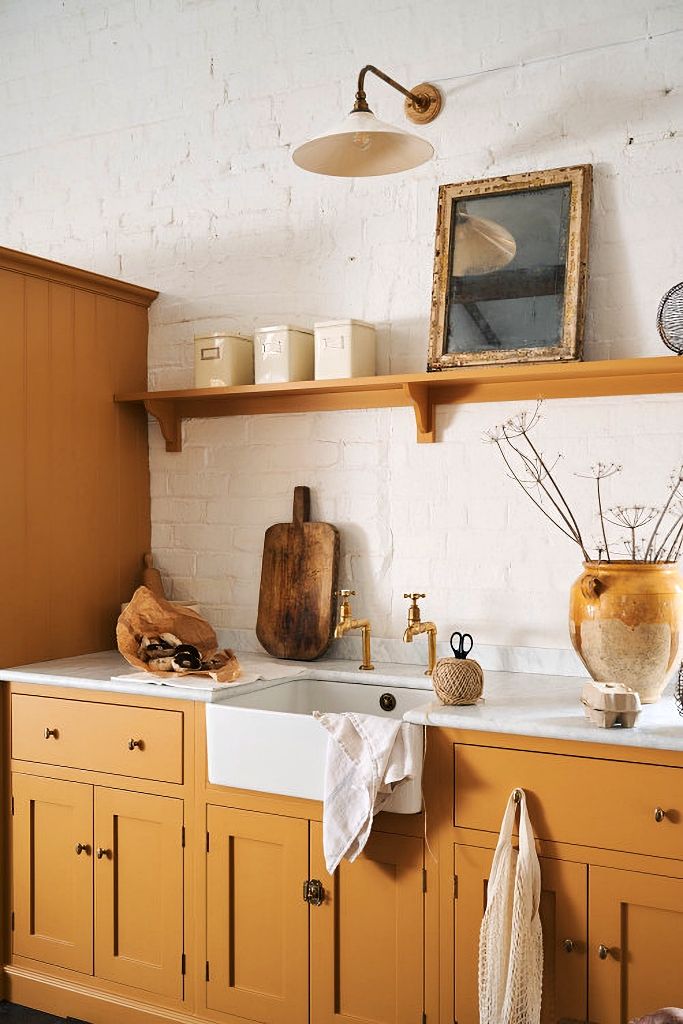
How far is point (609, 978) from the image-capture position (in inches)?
84.2

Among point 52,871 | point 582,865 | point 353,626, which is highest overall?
point 353,626

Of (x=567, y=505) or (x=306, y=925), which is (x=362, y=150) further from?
(x=306, y=925)

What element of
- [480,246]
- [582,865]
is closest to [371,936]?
[582,865]

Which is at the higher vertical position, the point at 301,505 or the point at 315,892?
the point at 301,505

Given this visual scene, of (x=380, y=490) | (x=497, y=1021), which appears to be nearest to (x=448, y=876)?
(x=497, y=1021)

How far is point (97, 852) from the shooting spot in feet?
9.35

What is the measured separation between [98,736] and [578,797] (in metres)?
1.34

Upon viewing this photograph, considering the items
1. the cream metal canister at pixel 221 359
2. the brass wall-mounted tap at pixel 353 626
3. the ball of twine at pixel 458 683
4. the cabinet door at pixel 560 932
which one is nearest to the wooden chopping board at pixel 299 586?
the brass wall-mounted tap at pixel 353 626

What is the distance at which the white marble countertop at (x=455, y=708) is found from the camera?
217 centimetres

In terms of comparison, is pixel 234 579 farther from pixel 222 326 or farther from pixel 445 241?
pixel 445 241

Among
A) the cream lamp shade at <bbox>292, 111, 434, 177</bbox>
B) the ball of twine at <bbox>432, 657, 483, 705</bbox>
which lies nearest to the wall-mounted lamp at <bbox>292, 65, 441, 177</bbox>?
the cream lamp shade at <bbox>292, 111, 434, 177</bbox>

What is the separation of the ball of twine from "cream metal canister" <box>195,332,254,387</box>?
4.27 ft

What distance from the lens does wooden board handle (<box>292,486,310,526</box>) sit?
10.6 ft

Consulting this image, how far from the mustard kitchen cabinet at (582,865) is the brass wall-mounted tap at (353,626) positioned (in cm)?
60
